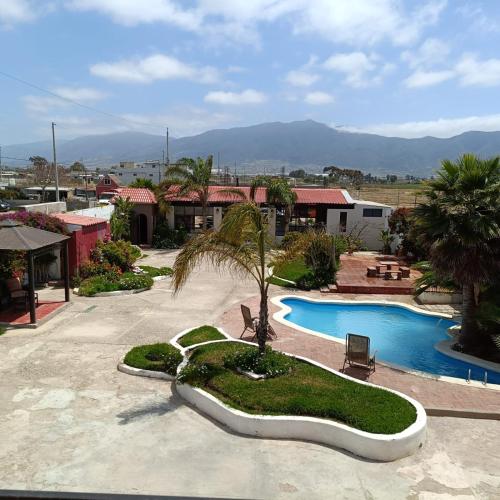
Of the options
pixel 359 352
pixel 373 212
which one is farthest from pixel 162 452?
pixel 373 212

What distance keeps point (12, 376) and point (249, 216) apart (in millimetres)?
6631

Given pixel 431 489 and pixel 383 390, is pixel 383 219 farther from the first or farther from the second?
pixel 431 489

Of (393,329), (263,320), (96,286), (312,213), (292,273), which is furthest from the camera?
(312,213)

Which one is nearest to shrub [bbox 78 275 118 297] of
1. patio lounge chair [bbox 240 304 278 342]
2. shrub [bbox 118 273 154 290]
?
shrub [bbox 118 273 154 290]

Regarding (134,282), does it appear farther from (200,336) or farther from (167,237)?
(167,237)

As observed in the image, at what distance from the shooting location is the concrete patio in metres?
7.15

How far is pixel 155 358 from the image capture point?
1188 centimetres

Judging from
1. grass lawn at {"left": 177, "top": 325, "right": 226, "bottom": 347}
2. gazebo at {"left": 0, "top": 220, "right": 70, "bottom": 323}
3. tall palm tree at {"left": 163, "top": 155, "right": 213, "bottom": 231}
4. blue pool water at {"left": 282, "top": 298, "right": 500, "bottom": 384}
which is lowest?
blue pool water at {"left": 282, "top": 298, "right": 500, "bottom": 384}

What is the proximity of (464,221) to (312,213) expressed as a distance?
864 inches

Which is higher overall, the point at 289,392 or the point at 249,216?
the point at 249,216

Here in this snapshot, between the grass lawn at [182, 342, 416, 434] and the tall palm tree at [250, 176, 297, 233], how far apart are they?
71.9 ft

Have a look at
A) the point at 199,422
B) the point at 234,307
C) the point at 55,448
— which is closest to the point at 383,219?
the point at 234,307

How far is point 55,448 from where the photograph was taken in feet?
26.5

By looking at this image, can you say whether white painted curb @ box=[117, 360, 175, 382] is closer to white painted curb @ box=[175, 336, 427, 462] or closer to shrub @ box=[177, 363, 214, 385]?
shrub @ box=[177, 363, 214, 385]
